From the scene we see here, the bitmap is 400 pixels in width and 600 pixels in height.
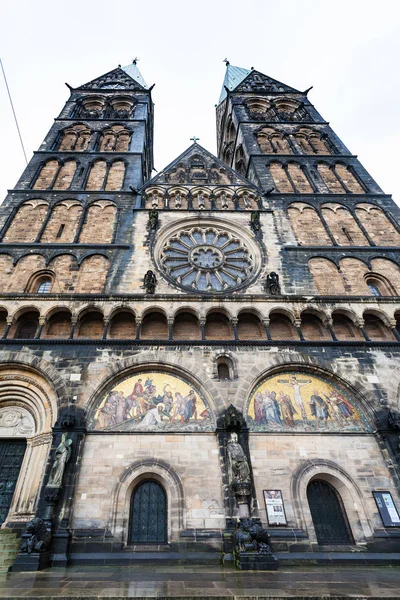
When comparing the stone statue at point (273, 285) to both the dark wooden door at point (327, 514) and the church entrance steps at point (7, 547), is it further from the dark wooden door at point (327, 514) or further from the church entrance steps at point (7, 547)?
the church entrance steps at point (7, 547)

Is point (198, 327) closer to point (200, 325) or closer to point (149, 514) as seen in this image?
point (200, 325)

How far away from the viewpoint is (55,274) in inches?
507

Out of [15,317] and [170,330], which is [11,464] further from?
[170,330]

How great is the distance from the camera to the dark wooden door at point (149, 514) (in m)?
8.36

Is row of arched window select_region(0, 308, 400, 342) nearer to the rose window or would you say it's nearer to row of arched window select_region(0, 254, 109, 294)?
row of arched window select_region(0, 254, 109, 294)

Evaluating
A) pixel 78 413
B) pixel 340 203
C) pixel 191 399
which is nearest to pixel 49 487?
pixel 78 413

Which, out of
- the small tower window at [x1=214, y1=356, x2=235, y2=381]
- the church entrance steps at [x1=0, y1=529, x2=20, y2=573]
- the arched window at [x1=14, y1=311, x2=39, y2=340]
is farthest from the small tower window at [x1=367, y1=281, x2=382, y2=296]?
the church entrance steps at [x1=0, y1=529, x2=20, y2=573]

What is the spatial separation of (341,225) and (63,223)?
42.4ft

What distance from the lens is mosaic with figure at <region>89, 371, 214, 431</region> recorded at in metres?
9.59

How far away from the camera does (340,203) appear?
16.9 meters

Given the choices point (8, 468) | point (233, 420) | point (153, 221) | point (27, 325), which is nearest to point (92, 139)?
point (153, 221)

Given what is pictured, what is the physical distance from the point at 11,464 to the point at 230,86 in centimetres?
3397

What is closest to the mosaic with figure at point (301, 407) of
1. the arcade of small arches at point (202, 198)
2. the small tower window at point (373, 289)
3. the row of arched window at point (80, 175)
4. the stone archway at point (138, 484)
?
the stone archway at point (138, 484)

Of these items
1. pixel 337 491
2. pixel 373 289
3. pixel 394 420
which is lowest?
pixel 337 491
